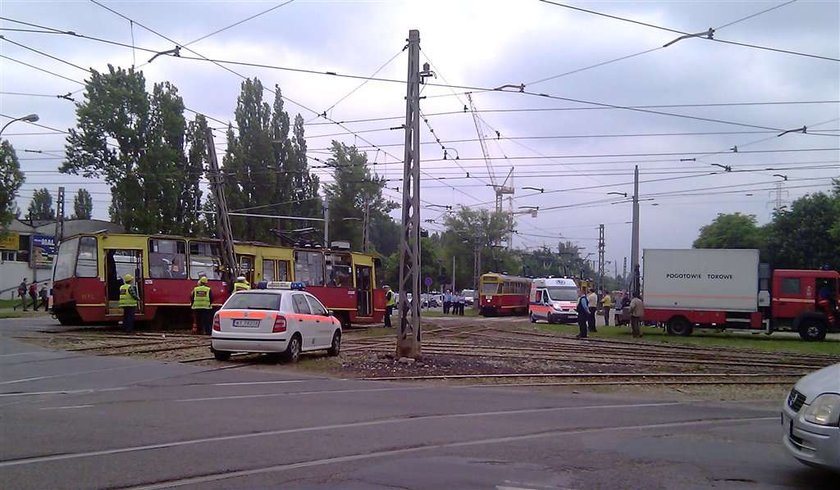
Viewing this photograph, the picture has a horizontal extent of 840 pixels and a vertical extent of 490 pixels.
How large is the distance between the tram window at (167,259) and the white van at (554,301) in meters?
21.9

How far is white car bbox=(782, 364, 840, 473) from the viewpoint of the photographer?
240 inches

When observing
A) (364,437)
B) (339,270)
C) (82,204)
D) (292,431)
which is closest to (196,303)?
(339,270)

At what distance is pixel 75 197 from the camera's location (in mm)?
101438

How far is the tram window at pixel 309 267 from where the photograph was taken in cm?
2916

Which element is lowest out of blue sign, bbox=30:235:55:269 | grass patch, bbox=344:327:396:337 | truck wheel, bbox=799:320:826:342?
grass patch, bbox=344:327:396:337

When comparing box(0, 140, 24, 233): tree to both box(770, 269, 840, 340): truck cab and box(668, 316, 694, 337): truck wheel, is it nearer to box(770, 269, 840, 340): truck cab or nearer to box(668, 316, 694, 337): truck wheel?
box(668, 316, 694, 337): truck wheel

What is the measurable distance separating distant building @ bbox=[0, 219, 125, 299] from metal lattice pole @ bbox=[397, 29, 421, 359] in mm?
48768

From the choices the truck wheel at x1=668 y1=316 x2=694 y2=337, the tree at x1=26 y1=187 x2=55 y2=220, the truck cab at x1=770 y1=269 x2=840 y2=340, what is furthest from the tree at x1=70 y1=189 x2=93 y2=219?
the truck cab at x1=770 y1=269 x2=840 y2=340

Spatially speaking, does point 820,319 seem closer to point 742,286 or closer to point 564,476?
point 742,286

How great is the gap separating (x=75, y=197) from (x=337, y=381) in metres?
98.7

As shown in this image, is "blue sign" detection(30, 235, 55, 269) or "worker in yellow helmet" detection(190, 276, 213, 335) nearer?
"worker in yellow helmet" detection(190, 276, 213, 335)

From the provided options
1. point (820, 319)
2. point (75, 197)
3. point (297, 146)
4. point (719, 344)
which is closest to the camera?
point (719, 344)

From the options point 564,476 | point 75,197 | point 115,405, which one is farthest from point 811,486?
point 75,197

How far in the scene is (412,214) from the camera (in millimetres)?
16328
